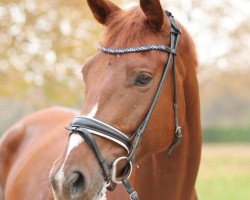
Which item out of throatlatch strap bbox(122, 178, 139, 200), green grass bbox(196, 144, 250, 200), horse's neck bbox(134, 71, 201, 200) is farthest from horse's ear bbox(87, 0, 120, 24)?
green grass bbox(196, 144, 250, 200)

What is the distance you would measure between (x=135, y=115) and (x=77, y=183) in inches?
22.3

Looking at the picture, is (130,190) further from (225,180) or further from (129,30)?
(225,180)

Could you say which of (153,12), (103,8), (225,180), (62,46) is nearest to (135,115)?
(153,12)

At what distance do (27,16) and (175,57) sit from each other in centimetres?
824

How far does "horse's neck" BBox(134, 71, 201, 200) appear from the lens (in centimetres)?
350

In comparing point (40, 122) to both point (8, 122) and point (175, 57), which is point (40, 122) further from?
point (8, 122)

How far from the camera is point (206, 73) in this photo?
85.7 ft

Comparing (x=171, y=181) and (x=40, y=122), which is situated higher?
(x=40, y=122)

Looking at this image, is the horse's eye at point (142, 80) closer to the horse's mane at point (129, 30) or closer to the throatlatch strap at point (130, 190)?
the horse's mane at point (129, 30)

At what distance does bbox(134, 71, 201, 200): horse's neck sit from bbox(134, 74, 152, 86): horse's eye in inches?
20.9

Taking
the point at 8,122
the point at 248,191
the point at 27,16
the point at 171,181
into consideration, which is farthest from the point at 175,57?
the point at 8,122

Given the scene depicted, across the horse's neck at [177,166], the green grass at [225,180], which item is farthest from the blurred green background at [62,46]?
the horse's neck at [177,166]

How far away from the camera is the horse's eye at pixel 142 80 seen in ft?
9.87

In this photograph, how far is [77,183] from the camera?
8.89ft
